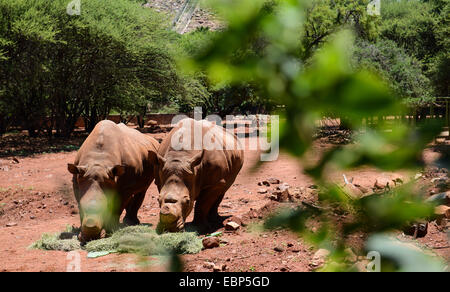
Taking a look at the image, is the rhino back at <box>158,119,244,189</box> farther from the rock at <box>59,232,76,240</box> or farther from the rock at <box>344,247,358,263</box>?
the rock at <box>344,247,358,263</box>

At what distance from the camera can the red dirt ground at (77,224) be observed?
18.4 ft

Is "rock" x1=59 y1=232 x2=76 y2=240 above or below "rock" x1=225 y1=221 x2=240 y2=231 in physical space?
below

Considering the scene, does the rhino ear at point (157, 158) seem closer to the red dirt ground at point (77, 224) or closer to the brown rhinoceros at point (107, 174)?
the brown rhinoceros at point (107, 174)

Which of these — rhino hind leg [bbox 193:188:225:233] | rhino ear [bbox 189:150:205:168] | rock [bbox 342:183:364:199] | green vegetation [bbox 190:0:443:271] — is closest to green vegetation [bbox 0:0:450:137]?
rhino hind leg [bbox 193:188:225:233]

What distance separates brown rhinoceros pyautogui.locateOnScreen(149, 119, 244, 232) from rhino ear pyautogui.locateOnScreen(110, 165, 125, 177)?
1.60ft

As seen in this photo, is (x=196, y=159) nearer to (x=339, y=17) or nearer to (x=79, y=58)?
(x=79, y=58)

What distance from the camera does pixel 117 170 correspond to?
713 cm

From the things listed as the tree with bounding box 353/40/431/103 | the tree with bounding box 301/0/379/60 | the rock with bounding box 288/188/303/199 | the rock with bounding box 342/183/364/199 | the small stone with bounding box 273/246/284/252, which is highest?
the tree with bounding box 301/0/379/60

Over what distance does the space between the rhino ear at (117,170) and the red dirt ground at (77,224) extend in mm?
1250

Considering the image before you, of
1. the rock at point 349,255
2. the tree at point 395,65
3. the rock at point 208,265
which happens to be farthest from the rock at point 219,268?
the tree at point 395,65

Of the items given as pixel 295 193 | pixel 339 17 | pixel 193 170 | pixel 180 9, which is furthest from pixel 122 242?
pixel 180 9

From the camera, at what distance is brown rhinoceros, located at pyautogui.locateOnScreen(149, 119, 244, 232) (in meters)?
6.74

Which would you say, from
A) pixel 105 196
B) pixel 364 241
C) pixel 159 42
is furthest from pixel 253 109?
pixel 364 241

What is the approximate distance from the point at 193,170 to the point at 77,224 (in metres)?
3.22
